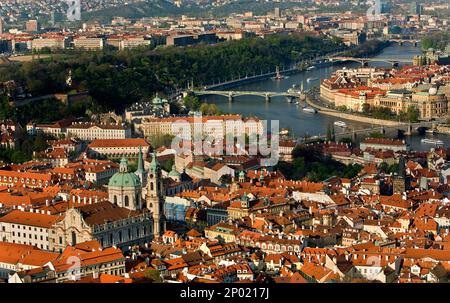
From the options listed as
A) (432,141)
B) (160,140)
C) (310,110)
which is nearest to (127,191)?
(160,140)

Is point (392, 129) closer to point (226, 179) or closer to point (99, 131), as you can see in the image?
point (99, 131)

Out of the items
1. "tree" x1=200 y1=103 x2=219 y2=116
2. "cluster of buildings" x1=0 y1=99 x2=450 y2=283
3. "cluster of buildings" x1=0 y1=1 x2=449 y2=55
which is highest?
"cluster of buildings" x1=0 y1=99 x2=450 y2=283

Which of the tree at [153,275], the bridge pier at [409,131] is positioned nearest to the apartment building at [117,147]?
the bridge pier at [409,131]

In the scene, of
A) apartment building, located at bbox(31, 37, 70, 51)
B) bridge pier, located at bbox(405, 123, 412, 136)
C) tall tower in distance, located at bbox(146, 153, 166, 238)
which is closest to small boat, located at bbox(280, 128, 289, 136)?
bridge pier, located at bbox(405, 123, 412, 136)

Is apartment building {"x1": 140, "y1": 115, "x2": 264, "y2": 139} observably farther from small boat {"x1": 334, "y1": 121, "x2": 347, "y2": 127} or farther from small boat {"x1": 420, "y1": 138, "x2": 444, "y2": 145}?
small boat {"x1": 420, "y1": 138, "x2": 444, "y2": 145}

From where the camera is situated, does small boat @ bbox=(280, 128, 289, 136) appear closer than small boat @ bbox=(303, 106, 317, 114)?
Yes

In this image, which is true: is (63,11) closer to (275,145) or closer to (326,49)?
(326,49)
